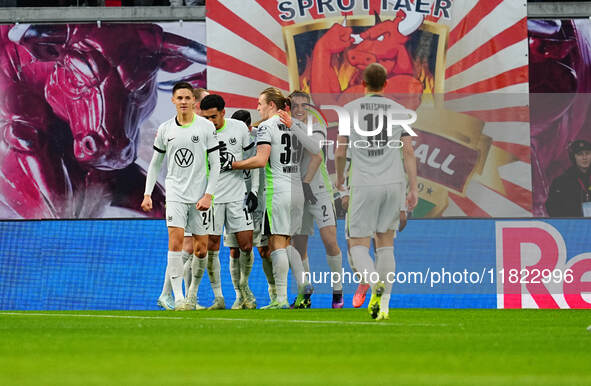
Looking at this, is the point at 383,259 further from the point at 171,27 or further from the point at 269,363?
A: the point at 171,27

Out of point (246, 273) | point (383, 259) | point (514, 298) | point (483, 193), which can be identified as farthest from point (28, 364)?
point (483, 193)

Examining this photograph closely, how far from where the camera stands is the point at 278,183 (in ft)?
33.7

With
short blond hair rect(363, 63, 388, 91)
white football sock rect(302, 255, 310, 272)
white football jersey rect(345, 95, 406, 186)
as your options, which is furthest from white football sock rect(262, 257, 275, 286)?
short blond hair rect(363, 63, 388, 91)

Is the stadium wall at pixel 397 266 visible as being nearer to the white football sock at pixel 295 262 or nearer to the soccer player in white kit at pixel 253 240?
the white football sock at pixel 295 262

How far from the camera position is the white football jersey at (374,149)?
7824mm

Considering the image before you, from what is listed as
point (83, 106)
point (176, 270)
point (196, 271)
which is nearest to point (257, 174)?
point (196, 271)

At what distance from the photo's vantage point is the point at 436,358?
4.93m

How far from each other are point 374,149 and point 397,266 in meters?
3.56

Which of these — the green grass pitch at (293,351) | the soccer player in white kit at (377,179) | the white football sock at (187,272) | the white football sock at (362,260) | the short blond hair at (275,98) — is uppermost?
the short blond hair at (275,98)

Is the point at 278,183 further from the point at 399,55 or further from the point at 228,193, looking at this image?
the point at 399,55

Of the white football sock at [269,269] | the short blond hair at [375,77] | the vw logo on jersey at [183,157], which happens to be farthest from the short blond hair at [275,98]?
the short blond hair at [375,77]

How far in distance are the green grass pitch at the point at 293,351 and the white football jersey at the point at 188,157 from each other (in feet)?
5.75

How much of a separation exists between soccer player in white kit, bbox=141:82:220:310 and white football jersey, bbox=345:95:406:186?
1.99m

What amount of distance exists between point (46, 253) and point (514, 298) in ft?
16.8
